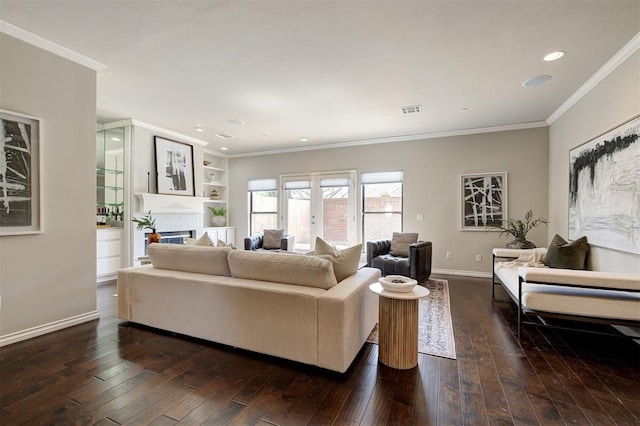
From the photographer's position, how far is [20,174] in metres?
2.49

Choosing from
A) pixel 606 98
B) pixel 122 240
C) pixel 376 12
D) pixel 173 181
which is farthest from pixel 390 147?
pixel 122 240

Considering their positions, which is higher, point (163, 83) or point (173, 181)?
point (163, 83)

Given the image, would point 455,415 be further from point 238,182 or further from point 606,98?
point 238,182

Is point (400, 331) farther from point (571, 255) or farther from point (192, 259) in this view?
point (571, 255)

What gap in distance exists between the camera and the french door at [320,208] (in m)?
6.15

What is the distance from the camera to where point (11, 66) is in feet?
7.99

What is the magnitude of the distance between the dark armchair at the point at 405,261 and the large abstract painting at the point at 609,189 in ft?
6.21

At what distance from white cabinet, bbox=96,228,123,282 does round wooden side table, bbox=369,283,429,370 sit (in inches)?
182

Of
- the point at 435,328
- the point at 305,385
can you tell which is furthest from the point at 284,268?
the point at 435,328

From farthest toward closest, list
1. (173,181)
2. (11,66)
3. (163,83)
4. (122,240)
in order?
(173,181) → (122,240) → (163,83) → (11,66)

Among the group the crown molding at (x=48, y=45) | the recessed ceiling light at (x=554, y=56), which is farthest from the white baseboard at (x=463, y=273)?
the crown molding at (x=48, y=45)

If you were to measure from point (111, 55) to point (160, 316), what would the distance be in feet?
8.52

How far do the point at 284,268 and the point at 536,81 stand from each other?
11.6 ft

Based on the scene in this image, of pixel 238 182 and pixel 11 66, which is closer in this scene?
pixel 11 66
